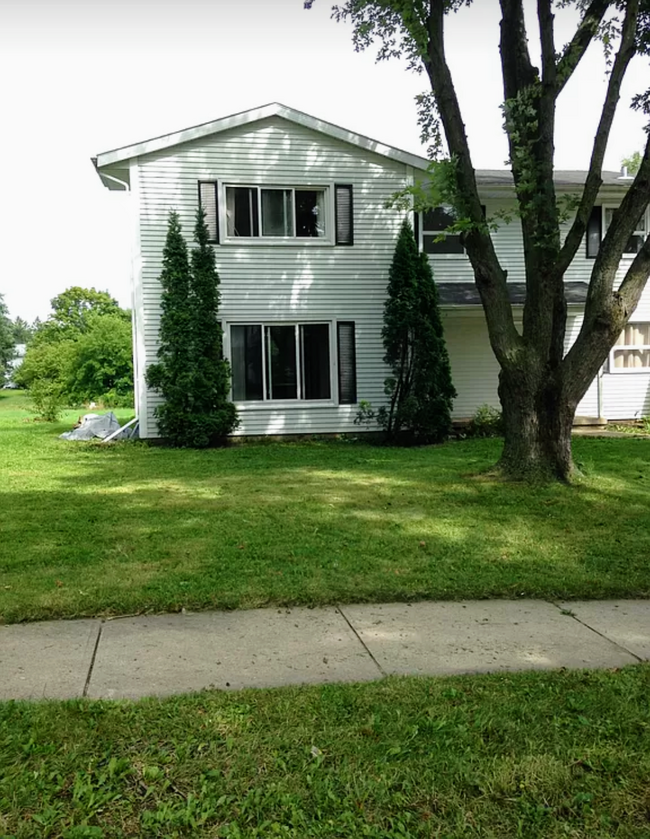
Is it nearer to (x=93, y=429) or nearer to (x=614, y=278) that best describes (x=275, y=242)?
(x=93, y=429)

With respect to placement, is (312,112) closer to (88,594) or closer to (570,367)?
(570,367)

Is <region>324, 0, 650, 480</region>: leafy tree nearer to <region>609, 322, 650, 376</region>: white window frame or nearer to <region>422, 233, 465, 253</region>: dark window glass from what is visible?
<region>422, 233, 465, 253</region>: dark window glass

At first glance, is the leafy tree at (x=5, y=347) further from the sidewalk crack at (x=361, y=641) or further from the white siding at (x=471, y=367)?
the sidewalk crack at (x=361, y=641)

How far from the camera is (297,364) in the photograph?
50.0ft

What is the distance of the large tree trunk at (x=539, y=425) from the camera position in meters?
9.32

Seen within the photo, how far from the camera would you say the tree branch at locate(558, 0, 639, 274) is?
8.72 metres

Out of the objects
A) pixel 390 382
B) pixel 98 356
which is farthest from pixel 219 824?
pixel 98 356

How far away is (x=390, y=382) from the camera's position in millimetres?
14906

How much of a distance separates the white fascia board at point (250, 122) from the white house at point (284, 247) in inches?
0.9

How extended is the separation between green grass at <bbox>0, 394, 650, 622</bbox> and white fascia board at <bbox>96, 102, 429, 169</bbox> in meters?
6.53

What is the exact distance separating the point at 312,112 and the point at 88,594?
1269 cm

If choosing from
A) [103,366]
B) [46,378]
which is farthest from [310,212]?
[103,366]

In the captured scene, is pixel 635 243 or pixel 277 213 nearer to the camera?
pixel 277 213

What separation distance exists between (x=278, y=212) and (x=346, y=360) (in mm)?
3498
